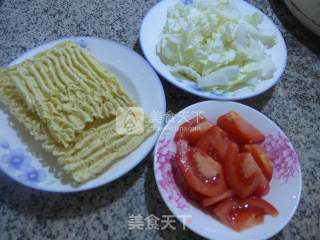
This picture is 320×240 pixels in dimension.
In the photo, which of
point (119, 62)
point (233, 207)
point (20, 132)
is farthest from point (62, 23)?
point (233, 207)

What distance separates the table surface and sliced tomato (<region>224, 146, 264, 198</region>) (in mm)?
173

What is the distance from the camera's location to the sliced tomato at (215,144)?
0.85 meters

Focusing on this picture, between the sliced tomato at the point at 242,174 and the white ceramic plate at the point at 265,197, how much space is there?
8 centimetres

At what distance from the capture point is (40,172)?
33.0 inches

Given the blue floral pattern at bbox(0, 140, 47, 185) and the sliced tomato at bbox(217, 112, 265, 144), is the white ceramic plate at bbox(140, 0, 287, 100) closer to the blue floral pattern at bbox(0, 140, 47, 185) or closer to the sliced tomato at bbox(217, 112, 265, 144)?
the sliced tomato at bbox(217, 112, 265, 144)

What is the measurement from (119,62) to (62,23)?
0.39 m

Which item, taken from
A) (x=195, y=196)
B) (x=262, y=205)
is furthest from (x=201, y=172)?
(x=262, y=205)

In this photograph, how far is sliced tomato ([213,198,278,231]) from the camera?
0.78 meters

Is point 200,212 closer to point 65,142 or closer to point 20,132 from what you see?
point 65,142

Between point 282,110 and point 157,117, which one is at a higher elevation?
point 157,117

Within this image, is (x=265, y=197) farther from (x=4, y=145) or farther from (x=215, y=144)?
(x=4, y=145)

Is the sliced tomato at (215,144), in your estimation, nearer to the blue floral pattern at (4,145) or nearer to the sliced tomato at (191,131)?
the sliced tomato at (191,131)

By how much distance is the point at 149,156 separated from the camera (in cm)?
96

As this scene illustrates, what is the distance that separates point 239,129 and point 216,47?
36 cm
